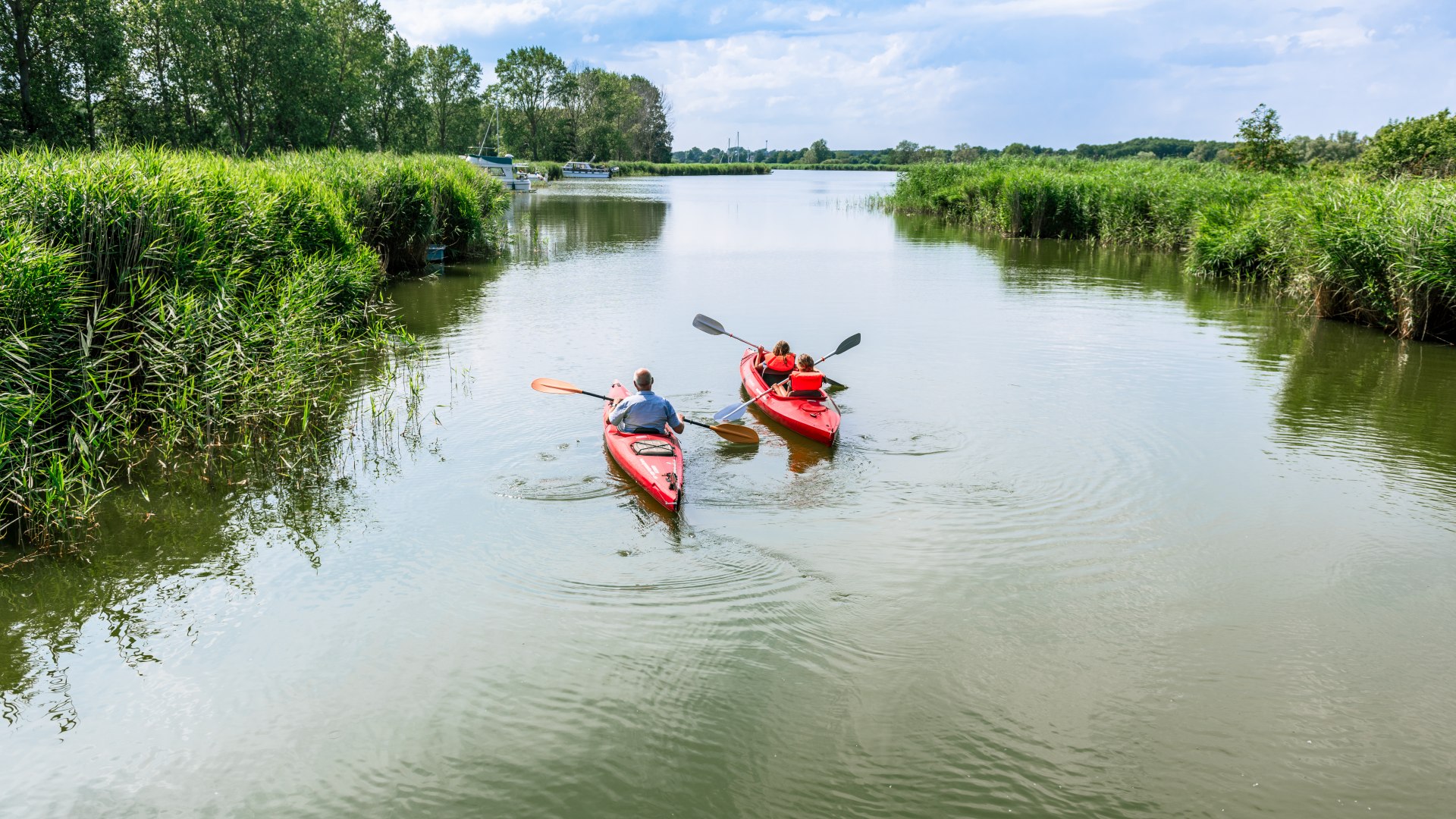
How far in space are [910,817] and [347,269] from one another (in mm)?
11231

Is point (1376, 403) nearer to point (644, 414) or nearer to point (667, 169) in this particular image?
point (644, 414)

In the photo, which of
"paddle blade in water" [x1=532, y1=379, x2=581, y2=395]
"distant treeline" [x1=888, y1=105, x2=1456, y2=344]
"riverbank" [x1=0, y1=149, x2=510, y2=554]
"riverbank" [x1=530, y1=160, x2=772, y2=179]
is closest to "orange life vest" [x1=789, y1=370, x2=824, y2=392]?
"paddle blade in water" [x1=532, y1=379, x2=581, y2=395]

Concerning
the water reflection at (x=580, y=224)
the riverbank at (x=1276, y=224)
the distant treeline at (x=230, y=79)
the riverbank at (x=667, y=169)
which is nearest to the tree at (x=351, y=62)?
the distant treeline at (x=230, y=79)

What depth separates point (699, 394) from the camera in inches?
465

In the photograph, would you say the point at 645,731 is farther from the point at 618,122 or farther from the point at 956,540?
the point at 618,122

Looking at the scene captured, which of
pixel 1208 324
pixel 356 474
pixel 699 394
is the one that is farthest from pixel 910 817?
pixel 1208 324

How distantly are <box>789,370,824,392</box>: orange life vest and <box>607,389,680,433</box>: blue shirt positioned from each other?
1.86 meters

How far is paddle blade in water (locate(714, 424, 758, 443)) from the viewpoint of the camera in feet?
31.6

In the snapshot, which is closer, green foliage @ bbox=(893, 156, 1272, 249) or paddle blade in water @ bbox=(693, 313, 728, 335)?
paddle blade in water @ bbox=(693, 313, 728, 335)

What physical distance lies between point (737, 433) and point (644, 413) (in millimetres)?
1174

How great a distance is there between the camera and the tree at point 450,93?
75.2m

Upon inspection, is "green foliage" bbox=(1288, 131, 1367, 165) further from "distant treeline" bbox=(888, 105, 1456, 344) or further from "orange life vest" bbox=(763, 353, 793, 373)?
"orange life vest" bbox=(763, 353, 793, 373)

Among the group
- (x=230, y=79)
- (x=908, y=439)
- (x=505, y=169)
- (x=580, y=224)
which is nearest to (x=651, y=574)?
(x=908, y=439)

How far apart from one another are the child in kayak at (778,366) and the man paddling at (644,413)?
2.66 meters
